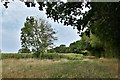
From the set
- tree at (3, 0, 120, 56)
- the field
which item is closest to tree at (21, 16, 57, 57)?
the field

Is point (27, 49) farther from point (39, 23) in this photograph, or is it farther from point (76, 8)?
point (76, 8)

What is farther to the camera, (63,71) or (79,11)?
(63,71)

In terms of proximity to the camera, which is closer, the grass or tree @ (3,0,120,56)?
tree @ (3,0,120,56)

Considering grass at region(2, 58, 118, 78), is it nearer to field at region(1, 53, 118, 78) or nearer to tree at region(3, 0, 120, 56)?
field at region(1, 53, 118, 78)

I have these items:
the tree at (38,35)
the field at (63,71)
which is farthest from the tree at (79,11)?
the tree at (38,35)

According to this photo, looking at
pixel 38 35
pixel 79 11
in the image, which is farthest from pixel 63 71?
pixel 38 35

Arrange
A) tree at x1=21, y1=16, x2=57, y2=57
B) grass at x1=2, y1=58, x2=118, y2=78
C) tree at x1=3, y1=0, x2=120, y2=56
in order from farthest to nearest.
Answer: tree at x1=21, y1=16, x2=57, y2=57, grass at x1=2, y1=58, x2=118, y2=78, tree at x1=3, y1=0, x2=120, y2=56

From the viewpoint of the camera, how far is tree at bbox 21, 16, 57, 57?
163ft

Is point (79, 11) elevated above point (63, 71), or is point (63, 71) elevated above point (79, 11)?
point (79, 11)

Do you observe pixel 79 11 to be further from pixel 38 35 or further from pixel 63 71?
pixel 38 35

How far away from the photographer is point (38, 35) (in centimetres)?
5019

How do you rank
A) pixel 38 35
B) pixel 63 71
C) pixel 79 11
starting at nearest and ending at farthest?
pixel 79 11 → pixel 63 71 → pixel 38 35

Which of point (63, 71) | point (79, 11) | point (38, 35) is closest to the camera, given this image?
point (79, 11)

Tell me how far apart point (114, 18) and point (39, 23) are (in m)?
39.1
